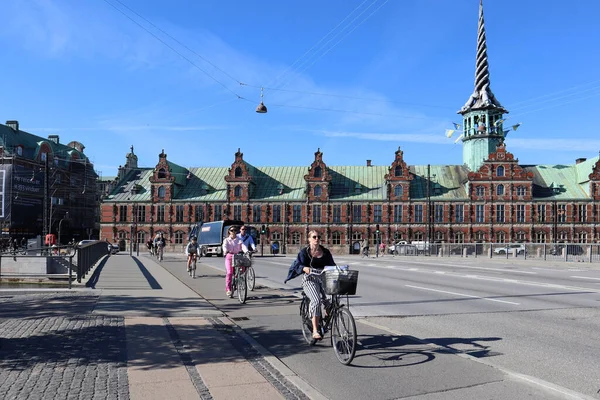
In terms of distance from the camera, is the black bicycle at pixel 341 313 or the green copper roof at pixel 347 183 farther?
the green copper roof at pixel 347 183

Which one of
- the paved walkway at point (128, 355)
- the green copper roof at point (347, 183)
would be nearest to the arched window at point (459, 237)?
the green copper roof at point (347, 183)

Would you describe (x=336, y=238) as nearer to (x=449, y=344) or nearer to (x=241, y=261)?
(x=241, y=261)

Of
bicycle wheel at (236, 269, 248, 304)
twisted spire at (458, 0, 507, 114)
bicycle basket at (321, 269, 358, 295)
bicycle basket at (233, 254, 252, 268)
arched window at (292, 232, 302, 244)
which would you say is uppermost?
twisted spire at (458, 0, 507, 114)

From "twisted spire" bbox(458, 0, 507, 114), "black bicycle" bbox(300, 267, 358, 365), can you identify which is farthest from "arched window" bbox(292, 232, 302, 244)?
"black bicycle" bbox(300, 267, 358, 365)

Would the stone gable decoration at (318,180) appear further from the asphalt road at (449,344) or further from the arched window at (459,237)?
the asphalt road at (449,344)

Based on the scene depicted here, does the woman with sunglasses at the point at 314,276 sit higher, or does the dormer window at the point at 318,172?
the dormer window at the point at 318,172

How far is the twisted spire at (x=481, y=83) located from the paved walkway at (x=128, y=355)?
235 feet

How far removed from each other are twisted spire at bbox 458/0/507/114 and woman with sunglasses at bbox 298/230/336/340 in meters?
72.8

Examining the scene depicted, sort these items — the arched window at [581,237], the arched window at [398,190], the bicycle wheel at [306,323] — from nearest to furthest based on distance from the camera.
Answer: the bicycle wheel at [306,323]
the arched window at [581,237]
the arched window at [398,190]

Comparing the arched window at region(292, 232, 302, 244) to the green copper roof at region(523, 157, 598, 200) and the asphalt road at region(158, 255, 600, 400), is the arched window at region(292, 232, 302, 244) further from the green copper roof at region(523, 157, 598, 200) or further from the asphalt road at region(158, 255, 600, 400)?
the asphalt road at region(158, 255, 600, 400)

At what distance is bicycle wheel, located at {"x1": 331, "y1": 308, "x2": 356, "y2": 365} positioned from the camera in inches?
262

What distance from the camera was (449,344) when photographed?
27.1 feet

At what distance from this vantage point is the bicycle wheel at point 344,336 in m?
6.66

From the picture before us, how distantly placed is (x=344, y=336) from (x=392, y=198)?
67352 millimetres
